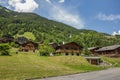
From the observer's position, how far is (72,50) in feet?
327

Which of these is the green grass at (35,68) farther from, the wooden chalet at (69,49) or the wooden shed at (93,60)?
the wooden chalet at (69,49)

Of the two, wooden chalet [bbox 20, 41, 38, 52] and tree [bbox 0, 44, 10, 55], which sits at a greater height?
wooden chalet [bbox 20, 41, 38, 52]

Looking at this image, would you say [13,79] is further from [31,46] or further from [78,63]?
[31,46]

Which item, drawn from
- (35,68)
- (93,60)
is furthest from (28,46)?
(35,68)

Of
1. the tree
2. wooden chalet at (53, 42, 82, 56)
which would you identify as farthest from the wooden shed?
wooden chalet at (53, 42, 82, 56)

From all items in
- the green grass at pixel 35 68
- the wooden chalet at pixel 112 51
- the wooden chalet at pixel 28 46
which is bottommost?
the green grass at pixel 35 68

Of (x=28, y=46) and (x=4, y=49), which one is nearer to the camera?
(x=4, y=49)

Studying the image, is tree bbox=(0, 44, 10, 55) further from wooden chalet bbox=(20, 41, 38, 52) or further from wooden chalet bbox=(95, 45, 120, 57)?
wooden chalet bbox=(20, 41, 38, 52)

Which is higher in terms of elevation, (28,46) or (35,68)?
(28,46)

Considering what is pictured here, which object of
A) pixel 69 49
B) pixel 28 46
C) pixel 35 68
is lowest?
pixel 35 68

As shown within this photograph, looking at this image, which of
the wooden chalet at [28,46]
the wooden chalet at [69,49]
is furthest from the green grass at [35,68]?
the wooden chalet at [28,46]

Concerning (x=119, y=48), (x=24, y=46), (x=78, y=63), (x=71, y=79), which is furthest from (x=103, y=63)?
(x=24, y=46)

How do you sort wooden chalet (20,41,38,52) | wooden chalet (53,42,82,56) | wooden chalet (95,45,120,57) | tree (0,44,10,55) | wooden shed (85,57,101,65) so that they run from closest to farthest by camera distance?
tree (0,44,10,55)
wooden shed (85,57,101,65)
wooden chalet (95,45,120,57)
wooden chalet (53,42,82,56)
wooden chalet (20,41,38,52)

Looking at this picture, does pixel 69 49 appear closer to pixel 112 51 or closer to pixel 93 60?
pixel 112 51
